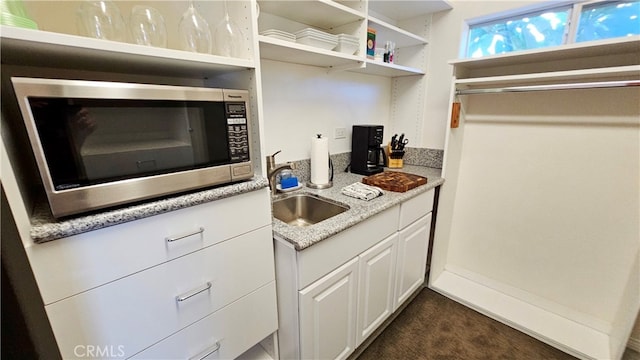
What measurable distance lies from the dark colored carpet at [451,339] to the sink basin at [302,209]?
864 millimetres

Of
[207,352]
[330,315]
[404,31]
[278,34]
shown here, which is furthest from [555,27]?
[207,352]

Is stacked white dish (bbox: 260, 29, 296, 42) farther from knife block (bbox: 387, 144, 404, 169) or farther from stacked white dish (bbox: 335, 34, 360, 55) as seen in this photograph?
knife block (bbox: 387, 144, 404, 169)

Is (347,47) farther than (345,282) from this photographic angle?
Yes

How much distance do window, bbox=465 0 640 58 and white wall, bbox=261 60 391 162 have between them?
2.61 feet

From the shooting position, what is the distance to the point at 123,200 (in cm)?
73

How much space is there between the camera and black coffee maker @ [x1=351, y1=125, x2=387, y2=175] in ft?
6.19

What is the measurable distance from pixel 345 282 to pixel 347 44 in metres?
1.27

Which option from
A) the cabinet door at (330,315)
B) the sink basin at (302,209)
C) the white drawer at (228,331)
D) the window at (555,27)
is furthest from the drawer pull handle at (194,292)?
the window at (555,27)

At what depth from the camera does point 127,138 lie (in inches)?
29.8

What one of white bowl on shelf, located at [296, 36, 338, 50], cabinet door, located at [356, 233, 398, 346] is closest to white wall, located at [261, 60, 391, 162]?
white bowl on shelf, located at [296, 36, 338, 50]

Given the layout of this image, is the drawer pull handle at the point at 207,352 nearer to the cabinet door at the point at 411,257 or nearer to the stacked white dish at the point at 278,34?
the cabinet door at the point at 411,257

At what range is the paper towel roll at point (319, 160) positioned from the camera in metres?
1.59

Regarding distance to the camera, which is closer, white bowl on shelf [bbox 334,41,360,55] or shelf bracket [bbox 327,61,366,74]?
white bowl on shelf [bbox 334,41,360,55]

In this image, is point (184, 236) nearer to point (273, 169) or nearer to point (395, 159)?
point (273, 169)
